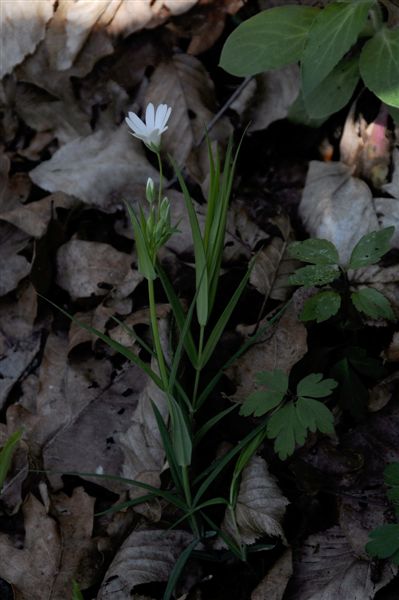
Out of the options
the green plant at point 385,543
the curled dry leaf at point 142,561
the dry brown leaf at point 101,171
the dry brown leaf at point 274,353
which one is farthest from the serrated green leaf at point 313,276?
the dry brown leaf at point 101,171

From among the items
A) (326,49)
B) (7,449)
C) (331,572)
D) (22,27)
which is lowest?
(331,572)

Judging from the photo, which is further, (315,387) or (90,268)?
(90,268)

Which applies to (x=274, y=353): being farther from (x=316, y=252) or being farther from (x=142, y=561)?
(x=142, y=561)

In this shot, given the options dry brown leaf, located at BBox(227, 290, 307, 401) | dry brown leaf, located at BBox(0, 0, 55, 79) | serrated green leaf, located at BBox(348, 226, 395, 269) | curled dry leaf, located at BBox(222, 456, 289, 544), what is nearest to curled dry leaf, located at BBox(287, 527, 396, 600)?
curled dry leaf, located at BBox(222, 456, 289, 544)

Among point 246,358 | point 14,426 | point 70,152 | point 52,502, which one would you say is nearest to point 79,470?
point 52,502

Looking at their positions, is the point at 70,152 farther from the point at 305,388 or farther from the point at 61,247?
the point at 305,388

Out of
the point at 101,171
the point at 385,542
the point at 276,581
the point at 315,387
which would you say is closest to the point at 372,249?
the point at 315,387

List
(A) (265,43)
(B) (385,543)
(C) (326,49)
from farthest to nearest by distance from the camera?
(A) (265,43), (C) (326,49), (B) (385,543)
